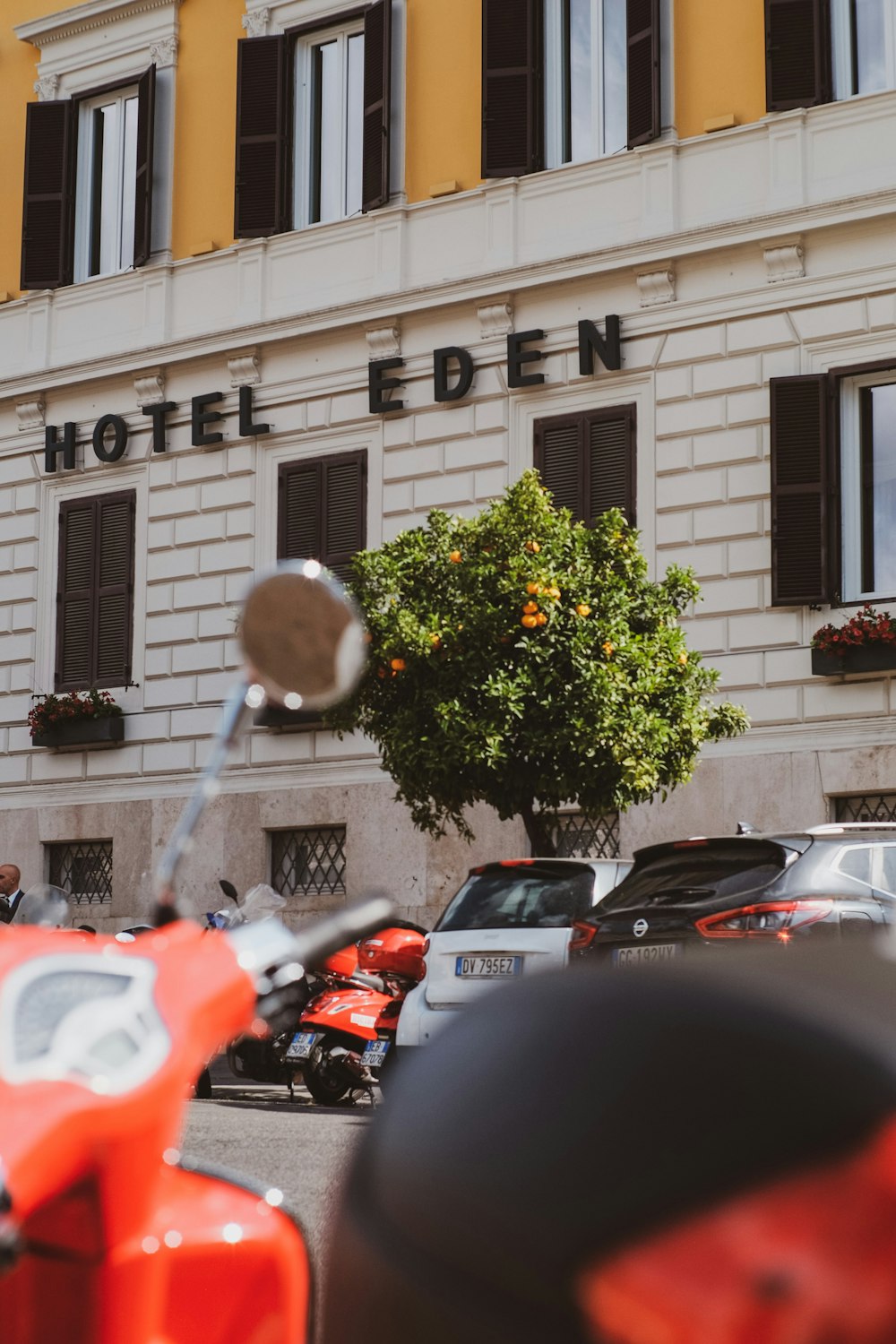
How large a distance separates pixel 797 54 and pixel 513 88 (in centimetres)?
314

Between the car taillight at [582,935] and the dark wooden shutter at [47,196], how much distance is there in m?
14.6

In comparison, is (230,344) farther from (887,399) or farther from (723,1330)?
(723,1330)

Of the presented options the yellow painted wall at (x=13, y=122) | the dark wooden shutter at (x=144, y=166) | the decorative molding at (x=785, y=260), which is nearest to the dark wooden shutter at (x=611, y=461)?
the decorative molding at (x=785, y=260)

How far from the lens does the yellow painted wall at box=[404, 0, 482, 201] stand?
20750 millimetres

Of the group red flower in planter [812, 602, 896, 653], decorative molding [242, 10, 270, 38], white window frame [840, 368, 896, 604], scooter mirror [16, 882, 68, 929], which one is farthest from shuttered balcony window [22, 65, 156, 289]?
scooter mirror [16, 882, 68, 929]

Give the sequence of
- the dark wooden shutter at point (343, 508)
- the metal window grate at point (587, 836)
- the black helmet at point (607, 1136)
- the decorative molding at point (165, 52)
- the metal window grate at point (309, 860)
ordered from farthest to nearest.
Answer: the decorative molding at point (165, 52) → the dark wooden shutter at point (343, 508) → the metal window grate at point (309, 860) → the metal window grate at point (587, 836) → the black helmet at point (607, 1136)

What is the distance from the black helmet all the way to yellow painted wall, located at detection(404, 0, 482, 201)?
20.1 metres

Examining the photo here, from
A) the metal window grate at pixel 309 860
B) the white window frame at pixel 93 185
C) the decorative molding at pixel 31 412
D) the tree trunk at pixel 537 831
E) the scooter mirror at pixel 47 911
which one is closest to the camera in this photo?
the scooter mirror at pixel 47 911

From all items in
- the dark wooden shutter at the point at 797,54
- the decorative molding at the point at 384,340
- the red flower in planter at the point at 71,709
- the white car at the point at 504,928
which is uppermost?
the dark wooden shutter at the point at 797,54

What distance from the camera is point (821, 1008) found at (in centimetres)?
107

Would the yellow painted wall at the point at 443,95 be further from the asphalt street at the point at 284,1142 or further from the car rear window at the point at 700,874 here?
the car rear window at the point at 700,874

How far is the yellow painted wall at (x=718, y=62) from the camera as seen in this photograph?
19.0 m

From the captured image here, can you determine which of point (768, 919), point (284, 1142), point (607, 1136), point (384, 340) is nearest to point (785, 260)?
point (384, 340)

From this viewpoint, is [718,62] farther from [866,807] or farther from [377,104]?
[866,807]
